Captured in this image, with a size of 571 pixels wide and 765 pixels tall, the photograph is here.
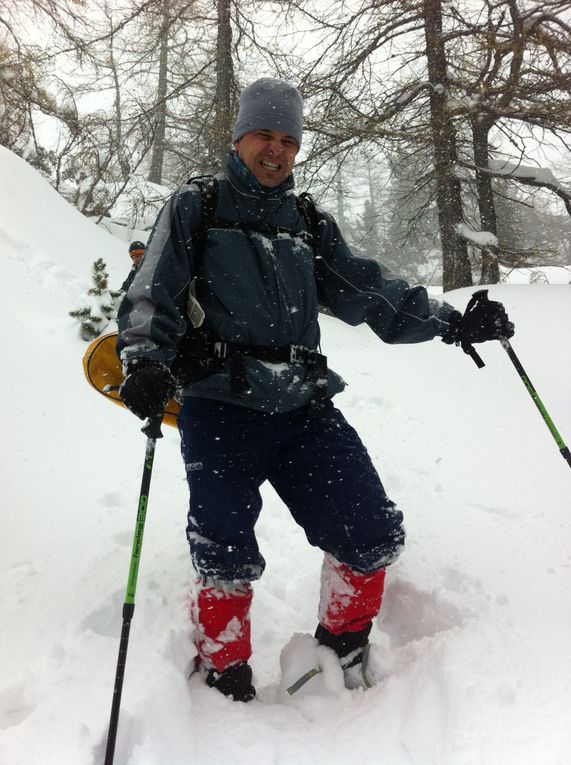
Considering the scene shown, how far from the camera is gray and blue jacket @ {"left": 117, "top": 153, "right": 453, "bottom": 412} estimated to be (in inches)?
73.5

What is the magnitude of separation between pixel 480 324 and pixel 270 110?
139cm

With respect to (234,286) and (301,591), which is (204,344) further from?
(301,591)

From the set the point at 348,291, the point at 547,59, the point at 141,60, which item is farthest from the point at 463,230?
the point at 348,291

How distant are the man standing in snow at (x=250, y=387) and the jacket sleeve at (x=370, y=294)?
112mm

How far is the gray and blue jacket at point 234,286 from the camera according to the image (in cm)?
187

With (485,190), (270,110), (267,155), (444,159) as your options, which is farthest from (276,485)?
(485,190)

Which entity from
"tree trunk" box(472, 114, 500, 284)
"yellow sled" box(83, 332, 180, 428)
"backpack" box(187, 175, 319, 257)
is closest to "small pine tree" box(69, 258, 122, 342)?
"yellow sled" box(83, 332, 180, 428)

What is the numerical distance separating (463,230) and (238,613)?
8.61m

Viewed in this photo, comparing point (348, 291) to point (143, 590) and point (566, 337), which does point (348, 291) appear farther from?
point (566, 337)

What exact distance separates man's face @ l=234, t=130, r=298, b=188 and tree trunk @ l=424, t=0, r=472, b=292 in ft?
20.2

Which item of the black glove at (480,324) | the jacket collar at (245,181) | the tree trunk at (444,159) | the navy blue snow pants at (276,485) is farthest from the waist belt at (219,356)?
the tree trunk at (444,159)

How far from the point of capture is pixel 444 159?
27.6 feet

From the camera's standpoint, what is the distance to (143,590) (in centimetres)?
243

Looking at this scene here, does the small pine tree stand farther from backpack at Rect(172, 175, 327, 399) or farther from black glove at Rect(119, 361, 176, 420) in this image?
black glove at Rect(119, 361, 176, 420)
